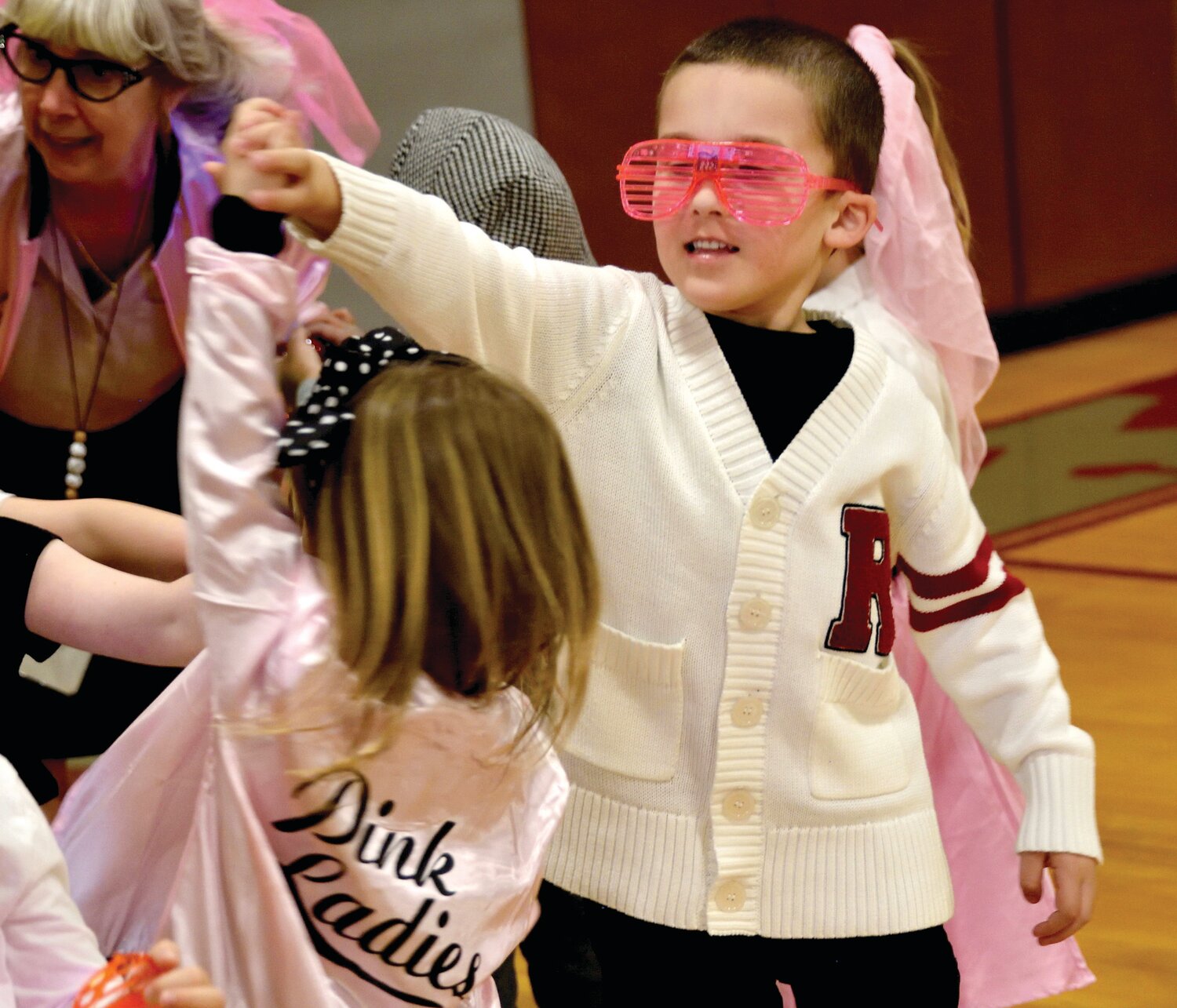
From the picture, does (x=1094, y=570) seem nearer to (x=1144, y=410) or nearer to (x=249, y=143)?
(x=1144, y=410)

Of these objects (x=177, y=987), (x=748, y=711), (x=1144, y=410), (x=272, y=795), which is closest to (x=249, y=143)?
(x=272, y=795)

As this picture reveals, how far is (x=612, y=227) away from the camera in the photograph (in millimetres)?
5785

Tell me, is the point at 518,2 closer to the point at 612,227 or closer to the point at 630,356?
the point at 612,227

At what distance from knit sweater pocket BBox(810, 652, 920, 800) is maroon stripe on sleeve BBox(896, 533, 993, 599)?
0.32 feet

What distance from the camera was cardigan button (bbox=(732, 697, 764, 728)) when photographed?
1.58 meters

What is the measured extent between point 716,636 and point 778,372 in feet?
0.88

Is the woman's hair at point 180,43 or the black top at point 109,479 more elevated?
the woman's hair at point 180,43

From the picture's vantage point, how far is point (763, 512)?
158 cm

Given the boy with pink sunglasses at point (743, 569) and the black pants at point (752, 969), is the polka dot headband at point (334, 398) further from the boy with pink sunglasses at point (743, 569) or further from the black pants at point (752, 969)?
the black pants at point (752, 969)

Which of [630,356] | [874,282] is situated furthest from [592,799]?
[874,282]

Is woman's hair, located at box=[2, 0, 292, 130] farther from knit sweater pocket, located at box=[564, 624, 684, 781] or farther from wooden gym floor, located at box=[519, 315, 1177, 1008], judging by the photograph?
wooden gym floor, located at box=[519, 315, 1177, 1008]

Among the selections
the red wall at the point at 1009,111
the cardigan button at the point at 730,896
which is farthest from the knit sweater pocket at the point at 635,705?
the red wall at the point at 1009,111

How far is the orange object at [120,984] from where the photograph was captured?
1.09 metres

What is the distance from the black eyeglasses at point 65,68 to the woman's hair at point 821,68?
0.53 m
